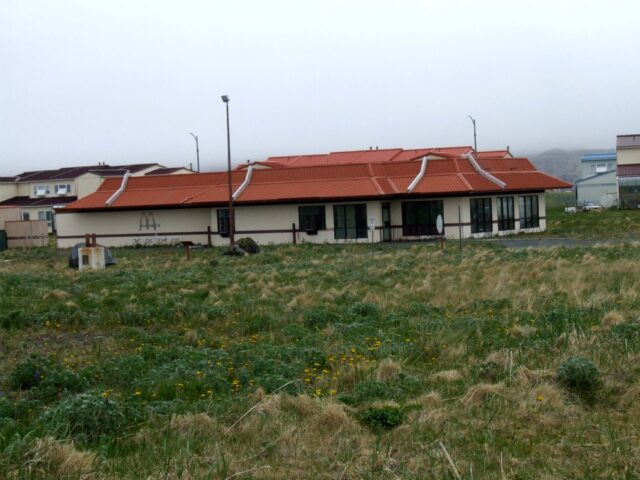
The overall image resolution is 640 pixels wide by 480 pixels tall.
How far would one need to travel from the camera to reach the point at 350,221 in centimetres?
4381

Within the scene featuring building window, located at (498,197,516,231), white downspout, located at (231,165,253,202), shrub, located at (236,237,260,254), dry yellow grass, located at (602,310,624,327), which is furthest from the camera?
white downspout, located at (231,165,253,202)

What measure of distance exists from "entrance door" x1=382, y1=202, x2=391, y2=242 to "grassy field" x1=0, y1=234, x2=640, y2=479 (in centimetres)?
2487

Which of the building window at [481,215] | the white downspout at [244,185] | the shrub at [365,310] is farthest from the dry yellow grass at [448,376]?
the white downspout at [244,185]

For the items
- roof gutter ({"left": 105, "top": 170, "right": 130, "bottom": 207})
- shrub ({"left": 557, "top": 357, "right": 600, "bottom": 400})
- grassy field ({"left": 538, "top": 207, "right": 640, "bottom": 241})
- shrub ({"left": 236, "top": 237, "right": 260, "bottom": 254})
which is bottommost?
grassy field ({"left": 538, "top": 207, "right": 640, "bottom": 241})

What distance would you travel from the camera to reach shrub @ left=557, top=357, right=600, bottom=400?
346 inches

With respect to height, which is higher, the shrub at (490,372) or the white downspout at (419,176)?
the white downspout at (419,176)

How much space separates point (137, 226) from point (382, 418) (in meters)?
41.9

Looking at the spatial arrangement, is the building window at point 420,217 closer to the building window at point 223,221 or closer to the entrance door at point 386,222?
the entrance door at point 386,222

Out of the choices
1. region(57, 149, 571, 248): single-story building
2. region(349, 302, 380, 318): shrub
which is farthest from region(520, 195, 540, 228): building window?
region(349, 302, 380, 318): shrub

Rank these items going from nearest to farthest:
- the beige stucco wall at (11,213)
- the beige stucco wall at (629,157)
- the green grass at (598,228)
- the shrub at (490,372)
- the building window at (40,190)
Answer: the shrub at (490,372) → the green grass at (598,228) → the beige stucco wall at (11,213) → the beige stucco wall at (629,157) → the building window at (40,190)

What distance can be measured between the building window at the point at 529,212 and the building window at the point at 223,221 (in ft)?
53.4

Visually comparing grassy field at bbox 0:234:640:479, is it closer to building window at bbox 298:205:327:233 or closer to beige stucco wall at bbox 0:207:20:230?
building window at bbox 298:205:327:233

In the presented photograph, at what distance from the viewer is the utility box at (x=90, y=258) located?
2934cm

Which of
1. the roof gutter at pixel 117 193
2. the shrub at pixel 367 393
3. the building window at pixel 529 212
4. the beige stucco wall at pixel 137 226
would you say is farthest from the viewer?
the roof gutter at pixel 117 193
